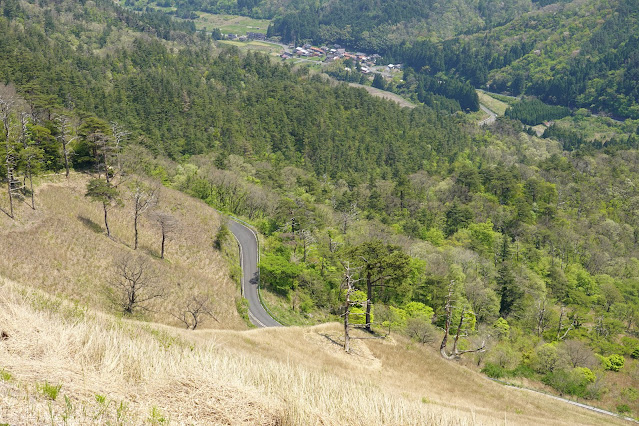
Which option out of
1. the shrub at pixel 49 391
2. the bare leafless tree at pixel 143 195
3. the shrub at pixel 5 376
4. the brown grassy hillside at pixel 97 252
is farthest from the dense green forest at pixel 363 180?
the shrub at pixel 5 376

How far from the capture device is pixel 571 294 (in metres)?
72.8

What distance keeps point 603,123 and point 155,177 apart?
182 m

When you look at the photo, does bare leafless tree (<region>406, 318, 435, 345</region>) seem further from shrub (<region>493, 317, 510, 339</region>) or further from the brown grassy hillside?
the brown grassy hillside

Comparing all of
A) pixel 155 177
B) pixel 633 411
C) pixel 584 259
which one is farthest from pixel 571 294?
pixel 155 177

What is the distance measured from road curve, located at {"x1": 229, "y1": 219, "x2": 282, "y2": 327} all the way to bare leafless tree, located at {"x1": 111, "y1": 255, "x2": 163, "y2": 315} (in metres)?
10.8

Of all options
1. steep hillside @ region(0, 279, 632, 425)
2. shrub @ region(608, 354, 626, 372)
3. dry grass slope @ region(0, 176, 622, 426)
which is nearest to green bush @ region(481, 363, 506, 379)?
dry grass slope @ region(0, 176, 622, 426)

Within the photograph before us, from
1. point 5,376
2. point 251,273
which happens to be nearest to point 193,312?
point 251,273

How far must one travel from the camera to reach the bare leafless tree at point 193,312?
3950 centimetres

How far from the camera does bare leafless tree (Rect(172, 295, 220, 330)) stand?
39.5 meters

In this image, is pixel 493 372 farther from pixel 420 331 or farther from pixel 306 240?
pixel 306 240

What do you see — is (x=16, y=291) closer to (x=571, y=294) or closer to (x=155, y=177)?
(x=155, y=177)

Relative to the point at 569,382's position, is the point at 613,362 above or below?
below

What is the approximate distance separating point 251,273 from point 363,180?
5706cm

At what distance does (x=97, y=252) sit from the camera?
42375mm
